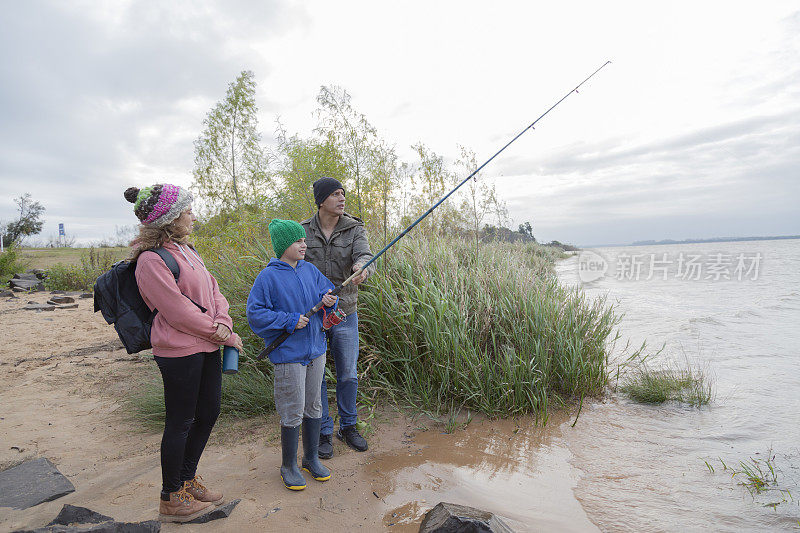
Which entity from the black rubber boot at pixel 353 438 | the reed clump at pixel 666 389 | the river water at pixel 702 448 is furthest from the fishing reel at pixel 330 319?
the reed clump at pixel 666 389

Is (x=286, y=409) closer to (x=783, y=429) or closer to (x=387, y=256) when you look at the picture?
(x=387, y=256)

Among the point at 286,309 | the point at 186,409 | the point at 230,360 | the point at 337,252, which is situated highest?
the point at 337,252

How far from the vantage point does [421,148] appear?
335 inches

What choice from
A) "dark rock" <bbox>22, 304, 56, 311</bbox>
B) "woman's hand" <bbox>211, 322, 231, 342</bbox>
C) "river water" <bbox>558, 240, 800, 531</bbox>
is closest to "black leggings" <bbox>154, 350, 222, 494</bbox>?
"woman's hand" <bbox>211, 322, 231, 342</bbox>

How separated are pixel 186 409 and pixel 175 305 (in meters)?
0.57

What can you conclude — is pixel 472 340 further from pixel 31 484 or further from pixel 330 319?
pixel 31 484

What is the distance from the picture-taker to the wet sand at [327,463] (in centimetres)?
257

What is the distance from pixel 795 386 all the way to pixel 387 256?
5.35 meters

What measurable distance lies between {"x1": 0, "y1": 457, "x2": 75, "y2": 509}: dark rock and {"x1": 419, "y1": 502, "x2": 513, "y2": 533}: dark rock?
7.99 feet

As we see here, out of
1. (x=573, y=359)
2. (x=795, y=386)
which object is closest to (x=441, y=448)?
(x=573, y=359)

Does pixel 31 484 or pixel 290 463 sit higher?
pixel 290 463

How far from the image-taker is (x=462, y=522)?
2135 mm

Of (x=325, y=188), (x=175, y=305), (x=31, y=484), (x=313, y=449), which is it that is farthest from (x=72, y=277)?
(x=175, y=305)

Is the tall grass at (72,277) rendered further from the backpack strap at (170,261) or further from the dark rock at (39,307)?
the backpack strap at (170,261)
